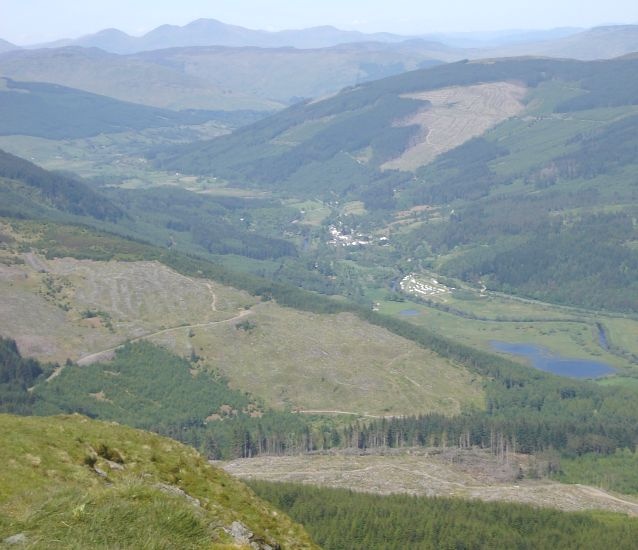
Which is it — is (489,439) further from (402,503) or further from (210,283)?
(210,283)

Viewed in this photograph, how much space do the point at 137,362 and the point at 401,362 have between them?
114 feet

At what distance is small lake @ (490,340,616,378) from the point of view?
5945 inches

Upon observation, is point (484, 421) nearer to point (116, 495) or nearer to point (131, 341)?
point (131, 341)

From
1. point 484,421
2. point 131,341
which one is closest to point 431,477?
point 484,421

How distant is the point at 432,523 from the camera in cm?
6688

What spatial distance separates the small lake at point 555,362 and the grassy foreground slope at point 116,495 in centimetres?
11573

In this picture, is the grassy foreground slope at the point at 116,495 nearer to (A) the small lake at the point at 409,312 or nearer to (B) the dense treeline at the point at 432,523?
(B) the dense treeline at the point at 432,523

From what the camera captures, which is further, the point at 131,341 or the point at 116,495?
the point at 131,341

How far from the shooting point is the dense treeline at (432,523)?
64.8m

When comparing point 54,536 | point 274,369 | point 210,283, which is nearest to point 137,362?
point 274,369

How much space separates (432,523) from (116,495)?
45831 mm

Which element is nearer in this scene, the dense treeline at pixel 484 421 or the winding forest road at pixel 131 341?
the dense treeline at pixel 484 421

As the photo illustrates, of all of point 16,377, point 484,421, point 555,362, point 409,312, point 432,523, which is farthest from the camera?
point 409,312

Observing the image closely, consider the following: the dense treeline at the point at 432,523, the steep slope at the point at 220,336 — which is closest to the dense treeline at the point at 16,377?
the steep slope at the point at 220,336
